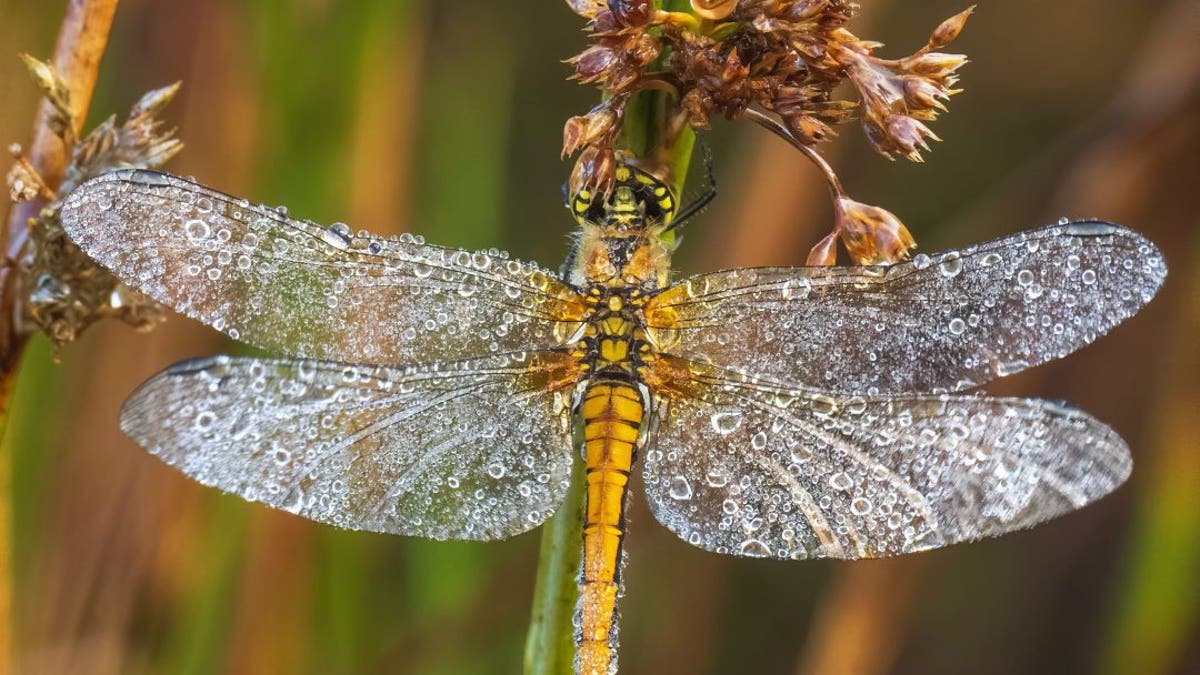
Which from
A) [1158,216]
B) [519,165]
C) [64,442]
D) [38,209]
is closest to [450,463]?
[38,209]

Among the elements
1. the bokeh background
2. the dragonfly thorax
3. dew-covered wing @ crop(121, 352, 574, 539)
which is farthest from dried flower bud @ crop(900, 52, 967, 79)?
the bokeh background

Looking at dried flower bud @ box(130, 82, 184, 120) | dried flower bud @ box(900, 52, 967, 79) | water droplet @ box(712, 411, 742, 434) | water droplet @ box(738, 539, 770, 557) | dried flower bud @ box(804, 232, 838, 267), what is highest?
dried flower bud @ box(900, 52, 967, 79)

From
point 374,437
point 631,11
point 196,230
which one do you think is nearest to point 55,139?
point 196,230

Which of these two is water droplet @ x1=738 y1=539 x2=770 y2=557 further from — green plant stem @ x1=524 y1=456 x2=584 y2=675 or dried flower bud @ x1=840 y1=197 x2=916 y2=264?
dried flower bud @ x1=840 y1=197 x2=916 y2=264

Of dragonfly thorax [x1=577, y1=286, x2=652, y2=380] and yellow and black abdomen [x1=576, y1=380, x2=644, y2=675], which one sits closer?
yellow and black abdomen [x1=576, y1=380, x2=644, y2=675]

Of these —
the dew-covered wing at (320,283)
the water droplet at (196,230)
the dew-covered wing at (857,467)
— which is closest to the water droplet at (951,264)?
the dew-covered wing at (857,467)

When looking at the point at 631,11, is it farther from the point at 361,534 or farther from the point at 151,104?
the point at 361,534

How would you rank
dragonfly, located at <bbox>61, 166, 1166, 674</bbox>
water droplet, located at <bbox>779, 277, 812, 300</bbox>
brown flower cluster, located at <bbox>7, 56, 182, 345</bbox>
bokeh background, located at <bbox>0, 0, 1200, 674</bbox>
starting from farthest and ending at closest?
bokeh background, located at <bbox>0, 0, 1200, 674</bbox> < water droplet, located at <bbox>779, 277, 812, 300</bbox> < dragonfly, located at <bbox>61, 166, 1166, 674</bbox> < brown flower cluster, located at <bbox>7, 56, 182, 345</bbox>
